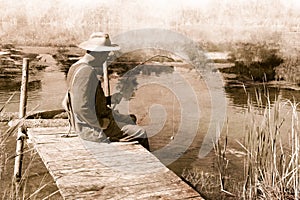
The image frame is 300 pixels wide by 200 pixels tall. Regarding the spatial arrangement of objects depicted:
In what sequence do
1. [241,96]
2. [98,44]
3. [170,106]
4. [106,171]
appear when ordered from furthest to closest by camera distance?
[241,96]
[170,106]
[98,44]
[106,171]

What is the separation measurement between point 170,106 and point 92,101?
17.7ft

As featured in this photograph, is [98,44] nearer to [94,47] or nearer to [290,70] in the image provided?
[94,47]

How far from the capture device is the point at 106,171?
4363 millimetres

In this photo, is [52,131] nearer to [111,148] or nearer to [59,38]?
[111,148]

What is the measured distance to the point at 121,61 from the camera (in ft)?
46.5

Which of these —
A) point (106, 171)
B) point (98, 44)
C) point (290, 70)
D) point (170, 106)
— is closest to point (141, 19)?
point (290, 70)

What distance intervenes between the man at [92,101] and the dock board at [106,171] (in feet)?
0.51

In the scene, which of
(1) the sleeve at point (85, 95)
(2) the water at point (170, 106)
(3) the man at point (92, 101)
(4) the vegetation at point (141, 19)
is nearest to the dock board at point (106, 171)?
(3) the man at point (92, 101)

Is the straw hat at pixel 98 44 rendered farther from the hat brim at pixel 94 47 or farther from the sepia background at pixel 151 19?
the sepia background at pixel 151 19

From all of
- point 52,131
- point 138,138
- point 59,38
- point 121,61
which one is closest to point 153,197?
point 138,138

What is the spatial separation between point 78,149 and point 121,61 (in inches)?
367

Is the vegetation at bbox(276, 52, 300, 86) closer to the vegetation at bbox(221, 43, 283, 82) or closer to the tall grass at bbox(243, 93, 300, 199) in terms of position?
the vegetation at bbox(221, 43, 283, 82)

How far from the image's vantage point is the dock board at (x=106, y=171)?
12.8ft

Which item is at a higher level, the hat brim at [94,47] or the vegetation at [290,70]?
the hat brim at [94,47]
